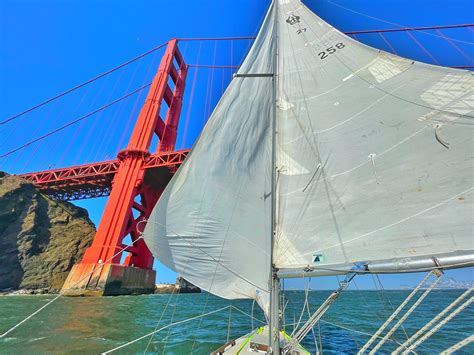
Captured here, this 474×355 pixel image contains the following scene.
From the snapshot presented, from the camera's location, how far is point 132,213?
891 inches

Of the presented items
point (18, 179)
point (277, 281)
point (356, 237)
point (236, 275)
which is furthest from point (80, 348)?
point (18, 179)

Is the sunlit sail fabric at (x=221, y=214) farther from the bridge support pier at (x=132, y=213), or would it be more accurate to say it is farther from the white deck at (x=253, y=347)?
the bridge support pier at (x=132, y=213)

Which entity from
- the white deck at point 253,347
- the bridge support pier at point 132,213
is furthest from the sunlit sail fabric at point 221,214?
the bridge support pier at point 132,213

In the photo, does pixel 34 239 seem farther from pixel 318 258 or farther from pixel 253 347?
pixel 318 258

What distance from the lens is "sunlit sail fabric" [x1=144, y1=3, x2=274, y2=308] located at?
109 inches

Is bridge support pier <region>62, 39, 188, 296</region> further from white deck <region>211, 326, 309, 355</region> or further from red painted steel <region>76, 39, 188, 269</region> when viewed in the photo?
white deck <region>211, 326, 309, 355</region>

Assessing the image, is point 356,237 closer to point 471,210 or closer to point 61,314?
point 471,210

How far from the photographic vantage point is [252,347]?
3.41 m

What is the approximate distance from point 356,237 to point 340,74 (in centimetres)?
244

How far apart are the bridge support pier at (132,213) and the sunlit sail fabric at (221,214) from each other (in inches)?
439

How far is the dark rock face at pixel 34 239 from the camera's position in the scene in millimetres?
24766

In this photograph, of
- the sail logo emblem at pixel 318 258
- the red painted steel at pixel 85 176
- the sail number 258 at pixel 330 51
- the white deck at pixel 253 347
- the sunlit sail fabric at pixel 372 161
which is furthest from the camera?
the red painted steel at pixel 85 176

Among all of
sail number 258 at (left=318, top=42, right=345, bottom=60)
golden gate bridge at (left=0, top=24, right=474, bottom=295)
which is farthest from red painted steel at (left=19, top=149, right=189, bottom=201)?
sail number 258 at (left=318, top=42, right=345, bottom=60)

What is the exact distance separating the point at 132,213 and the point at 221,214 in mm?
21870
